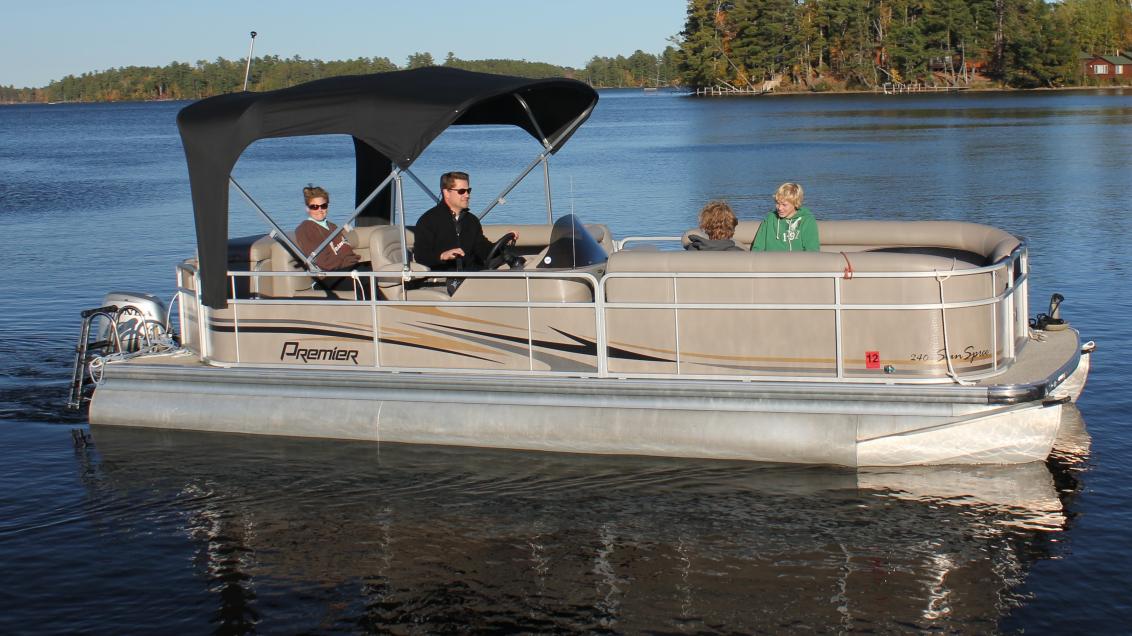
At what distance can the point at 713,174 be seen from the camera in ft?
127

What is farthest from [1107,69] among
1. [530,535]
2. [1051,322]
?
[530,535]

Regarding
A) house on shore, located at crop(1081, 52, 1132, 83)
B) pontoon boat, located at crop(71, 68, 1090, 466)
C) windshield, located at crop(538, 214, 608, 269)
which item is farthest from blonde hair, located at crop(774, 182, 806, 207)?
house on shore, located at crop(1081, 52, 1132, 83)

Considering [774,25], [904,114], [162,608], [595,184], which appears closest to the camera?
[162,608]

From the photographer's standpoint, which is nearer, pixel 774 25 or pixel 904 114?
pixel 904 114

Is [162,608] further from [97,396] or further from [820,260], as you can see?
[820,260]

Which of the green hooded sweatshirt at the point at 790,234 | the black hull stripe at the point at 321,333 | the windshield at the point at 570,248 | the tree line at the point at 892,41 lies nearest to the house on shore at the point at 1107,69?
the tree line at the point at 892,41

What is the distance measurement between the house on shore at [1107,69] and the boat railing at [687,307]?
12155 cm

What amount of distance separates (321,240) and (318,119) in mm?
1141

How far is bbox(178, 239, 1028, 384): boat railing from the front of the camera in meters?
7.72

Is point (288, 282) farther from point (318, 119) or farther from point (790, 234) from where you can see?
point (790, 234)

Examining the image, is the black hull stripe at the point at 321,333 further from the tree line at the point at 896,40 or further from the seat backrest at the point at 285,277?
the tree line at the point at 896,40

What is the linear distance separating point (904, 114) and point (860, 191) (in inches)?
1915

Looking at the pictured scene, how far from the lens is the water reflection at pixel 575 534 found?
21.3 ft

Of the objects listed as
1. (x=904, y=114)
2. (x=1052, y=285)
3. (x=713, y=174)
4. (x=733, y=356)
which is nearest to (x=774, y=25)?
(x=904, y=114)
